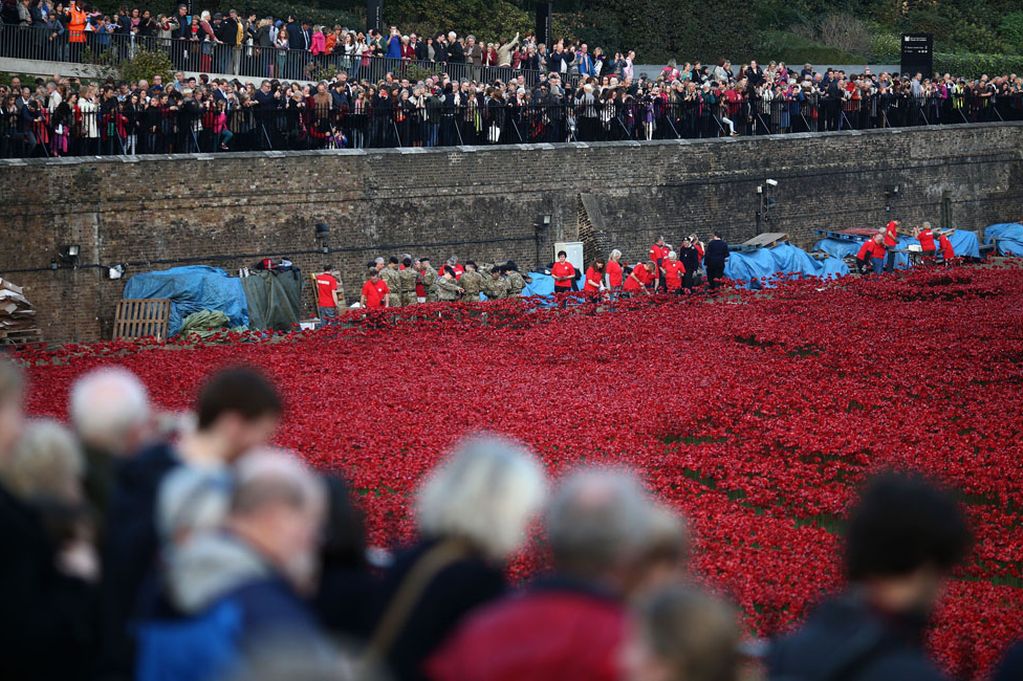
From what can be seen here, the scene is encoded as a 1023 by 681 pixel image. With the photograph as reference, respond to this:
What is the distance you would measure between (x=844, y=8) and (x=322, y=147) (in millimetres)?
37335

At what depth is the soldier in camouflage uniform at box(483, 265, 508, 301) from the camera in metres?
27.4

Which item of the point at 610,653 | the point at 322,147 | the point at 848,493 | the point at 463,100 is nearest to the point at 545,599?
the point at 610,653

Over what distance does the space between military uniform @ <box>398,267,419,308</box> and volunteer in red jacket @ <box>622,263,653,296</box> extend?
404 cm

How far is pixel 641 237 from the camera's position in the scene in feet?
113

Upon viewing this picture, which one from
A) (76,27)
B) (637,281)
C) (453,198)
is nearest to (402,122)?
(453,198)

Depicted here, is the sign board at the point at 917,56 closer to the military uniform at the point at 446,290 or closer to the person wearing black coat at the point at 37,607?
the military uniform at the point at 446,290

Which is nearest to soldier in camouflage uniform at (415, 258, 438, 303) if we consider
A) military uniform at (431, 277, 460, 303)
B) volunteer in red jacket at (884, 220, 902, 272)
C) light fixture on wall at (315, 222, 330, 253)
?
military uniform at (431, 277, 460, 303)

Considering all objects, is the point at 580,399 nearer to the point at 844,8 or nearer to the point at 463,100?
the point at 463,100

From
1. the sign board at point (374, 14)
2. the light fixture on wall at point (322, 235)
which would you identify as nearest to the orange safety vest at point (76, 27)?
the light fixture on wall at point (322, 235)

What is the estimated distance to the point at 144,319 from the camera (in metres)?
24.9

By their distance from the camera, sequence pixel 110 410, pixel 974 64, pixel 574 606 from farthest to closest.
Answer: pixel 974 64 < pixel 110 410 < pixel 574 606

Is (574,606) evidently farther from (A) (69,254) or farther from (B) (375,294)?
(A) (69,254)

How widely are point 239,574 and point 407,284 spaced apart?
22.2 m

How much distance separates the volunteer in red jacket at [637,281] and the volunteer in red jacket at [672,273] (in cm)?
40
